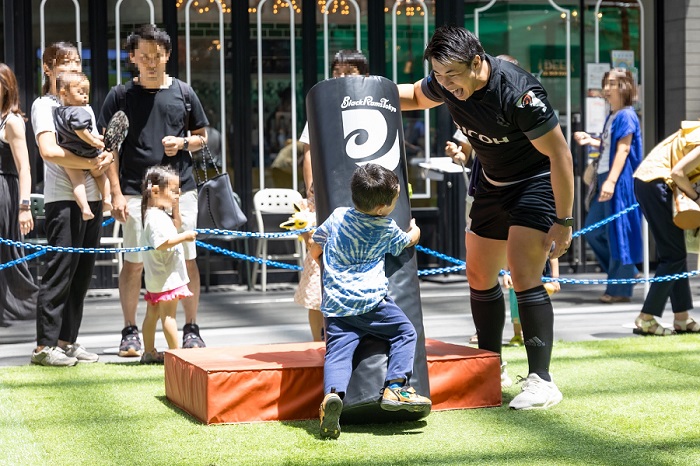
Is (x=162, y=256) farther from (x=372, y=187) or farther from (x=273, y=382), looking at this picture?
(x=372, y=187)

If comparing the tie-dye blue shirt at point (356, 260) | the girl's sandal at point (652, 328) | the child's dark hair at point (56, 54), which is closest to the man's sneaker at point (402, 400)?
the tie-dye blue shirt at point (356, 260)

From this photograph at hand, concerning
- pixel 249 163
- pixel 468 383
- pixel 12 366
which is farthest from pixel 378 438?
pixel 249 163

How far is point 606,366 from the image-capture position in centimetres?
626

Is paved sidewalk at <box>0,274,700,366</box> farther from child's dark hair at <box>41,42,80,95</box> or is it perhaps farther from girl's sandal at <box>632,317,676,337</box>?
child's dark hair at <box>41,42,80,95</box>

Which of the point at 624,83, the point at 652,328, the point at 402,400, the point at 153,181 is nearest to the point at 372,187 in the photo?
the point at 402,400

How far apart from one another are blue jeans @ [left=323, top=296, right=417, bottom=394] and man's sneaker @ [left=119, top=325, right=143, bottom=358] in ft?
7.37

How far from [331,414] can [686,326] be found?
3.83 meters

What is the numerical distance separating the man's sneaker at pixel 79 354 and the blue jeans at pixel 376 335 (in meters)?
2.28

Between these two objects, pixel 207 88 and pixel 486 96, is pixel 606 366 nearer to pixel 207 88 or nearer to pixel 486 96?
pixel 486 96

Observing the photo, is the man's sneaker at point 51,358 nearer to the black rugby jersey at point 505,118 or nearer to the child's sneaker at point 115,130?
the child's sneaker at point 115,130

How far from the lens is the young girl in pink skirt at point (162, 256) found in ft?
20.7

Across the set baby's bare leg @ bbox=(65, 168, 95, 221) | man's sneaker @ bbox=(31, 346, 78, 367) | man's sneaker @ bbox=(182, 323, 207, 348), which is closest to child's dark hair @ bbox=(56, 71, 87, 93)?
baby's bare leg @ bbox=(65, 168, 95, 221)

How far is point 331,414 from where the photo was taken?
4.45m

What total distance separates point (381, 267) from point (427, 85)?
2.96ft
